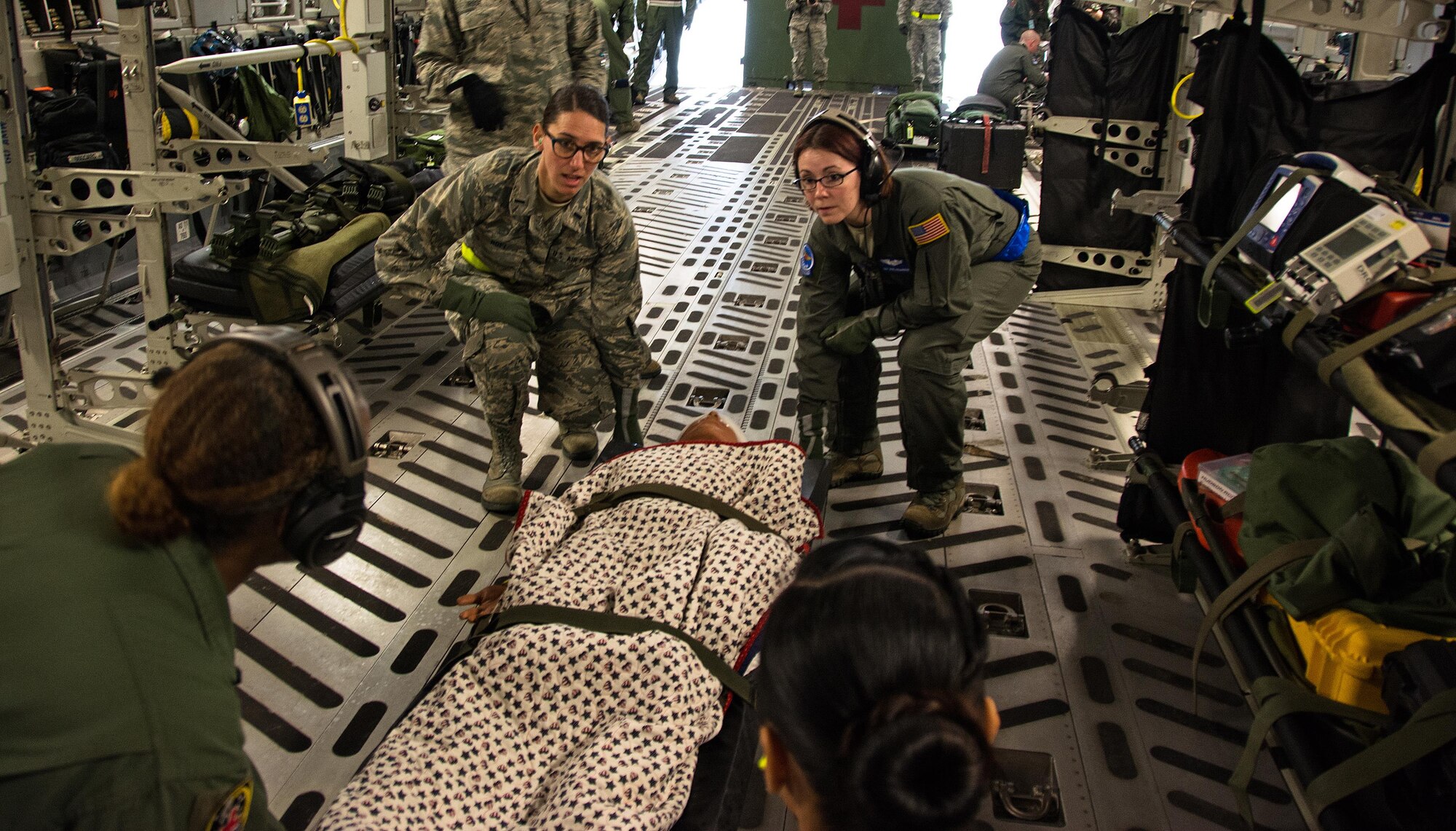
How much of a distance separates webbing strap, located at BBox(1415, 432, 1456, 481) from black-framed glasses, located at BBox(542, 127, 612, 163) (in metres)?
2.60

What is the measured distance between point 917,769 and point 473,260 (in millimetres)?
3236

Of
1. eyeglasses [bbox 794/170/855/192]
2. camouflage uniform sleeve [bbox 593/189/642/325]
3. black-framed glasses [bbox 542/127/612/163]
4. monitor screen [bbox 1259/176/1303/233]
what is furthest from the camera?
camouflage uniform sleeve [bbox 593/189/642/325]

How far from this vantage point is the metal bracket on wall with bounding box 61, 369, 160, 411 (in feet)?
12.6

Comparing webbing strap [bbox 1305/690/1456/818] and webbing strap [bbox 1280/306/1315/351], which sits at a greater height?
webbing strap [bbox 1280/306/1315/351]

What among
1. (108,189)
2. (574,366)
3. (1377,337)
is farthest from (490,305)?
(1377,337)

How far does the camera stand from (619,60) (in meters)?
9.97

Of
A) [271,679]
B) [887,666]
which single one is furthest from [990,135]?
[887,666]

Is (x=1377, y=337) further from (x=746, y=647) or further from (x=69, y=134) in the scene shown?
(x=69, y=134)

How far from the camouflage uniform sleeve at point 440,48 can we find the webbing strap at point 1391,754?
4449mm

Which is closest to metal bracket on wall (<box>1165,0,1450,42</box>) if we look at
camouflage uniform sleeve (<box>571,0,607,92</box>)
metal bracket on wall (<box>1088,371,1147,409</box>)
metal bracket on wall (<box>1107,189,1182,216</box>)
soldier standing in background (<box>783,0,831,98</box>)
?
metal bracket on wall (<box>1107,189,1182,216</box>)

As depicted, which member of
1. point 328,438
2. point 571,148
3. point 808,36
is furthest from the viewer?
point 808,36

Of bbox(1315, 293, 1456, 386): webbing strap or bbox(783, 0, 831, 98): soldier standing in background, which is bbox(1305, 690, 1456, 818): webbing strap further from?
bbox(783, 0, 831, 98): soldier standing in background

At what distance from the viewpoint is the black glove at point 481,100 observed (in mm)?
4914

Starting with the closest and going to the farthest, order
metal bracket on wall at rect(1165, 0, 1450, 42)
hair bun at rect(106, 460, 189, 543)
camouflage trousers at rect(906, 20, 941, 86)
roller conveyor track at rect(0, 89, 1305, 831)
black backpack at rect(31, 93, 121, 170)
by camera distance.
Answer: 1. hair bun at rect(106, 460, 189, 543)
2. roller conveyor track at rect(0, 89, 1305, 831)
3. metal bracket on wall at rect(1165, 0, 1450, 42)
4. black backpack at rect(31, 93, 121, 170)
5. camouflage trousers at rect(906, 20, 941, 86)
